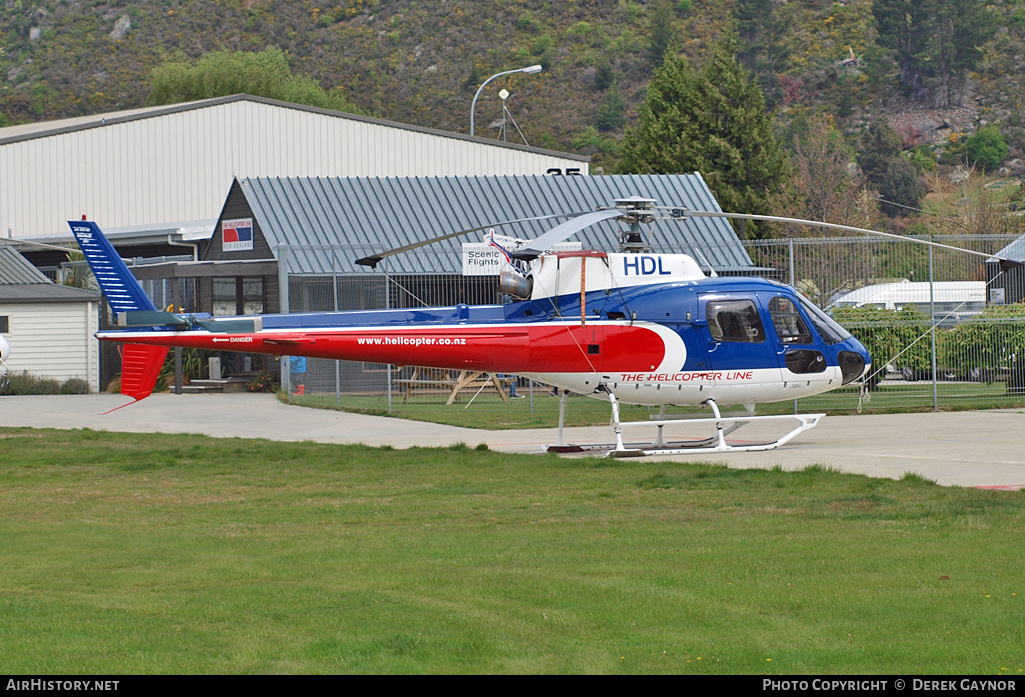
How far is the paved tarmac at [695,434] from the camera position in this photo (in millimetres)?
15312

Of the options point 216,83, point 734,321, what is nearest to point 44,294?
point 734,321

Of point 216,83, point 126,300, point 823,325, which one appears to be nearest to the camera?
point 126,300

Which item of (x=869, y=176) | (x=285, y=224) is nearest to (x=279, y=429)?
(x=285, y=224)

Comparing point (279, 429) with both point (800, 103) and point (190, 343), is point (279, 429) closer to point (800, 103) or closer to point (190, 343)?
point (190, 343)

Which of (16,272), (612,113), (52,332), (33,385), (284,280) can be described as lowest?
(33,385)

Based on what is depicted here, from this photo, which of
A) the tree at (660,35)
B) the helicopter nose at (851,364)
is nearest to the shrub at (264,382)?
the helicopter nose at (851,364)

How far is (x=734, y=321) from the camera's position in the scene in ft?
57.2

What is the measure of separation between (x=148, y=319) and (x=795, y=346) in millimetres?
8857

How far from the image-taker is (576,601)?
7.92 m

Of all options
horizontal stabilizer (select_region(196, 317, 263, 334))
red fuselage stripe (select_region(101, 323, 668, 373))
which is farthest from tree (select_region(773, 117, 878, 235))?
horizontal stabilizer (select_region(196, 317, 263, 334))

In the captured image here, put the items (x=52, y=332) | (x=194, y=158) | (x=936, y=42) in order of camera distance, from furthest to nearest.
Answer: (x=936, y=42)
(x=194, y=158)
(x=52, y=332)

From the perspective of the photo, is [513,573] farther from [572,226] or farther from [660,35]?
[660,35]

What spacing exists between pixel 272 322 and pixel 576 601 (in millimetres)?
9764

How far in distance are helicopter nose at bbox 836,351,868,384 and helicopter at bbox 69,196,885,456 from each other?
0.02 metres
